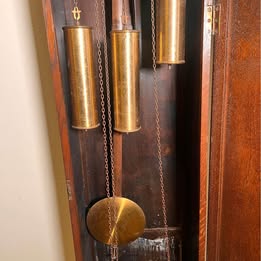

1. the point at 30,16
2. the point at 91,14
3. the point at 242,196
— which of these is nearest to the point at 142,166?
the point at 242,196

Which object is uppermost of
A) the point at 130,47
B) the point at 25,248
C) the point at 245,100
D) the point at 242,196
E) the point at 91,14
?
the point at 91,14

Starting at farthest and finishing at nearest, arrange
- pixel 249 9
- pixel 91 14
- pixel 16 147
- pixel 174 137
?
pixel 16 147, pixel 174 137, pixel 91 14, pixel 249 9

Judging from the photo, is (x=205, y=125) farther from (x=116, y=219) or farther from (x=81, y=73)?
(x=116, y=219)

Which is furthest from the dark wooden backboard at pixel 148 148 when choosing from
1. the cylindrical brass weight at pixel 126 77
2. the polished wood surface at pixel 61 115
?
the cylindrical brass weight at pixel 126 77

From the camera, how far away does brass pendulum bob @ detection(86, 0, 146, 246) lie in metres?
0.80

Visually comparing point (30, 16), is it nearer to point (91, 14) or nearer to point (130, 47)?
point (91, 14)

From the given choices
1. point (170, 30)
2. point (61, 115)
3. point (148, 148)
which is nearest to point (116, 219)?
point (148, 148)

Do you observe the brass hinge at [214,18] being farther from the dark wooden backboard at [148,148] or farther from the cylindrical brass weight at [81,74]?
the cylindrical brass weight at [81,74]

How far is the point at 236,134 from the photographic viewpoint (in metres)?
0.76

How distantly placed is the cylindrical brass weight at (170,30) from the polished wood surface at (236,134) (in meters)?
0.10

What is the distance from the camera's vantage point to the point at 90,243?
1.18 m

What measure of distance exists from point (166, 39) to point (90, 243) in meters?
0.81

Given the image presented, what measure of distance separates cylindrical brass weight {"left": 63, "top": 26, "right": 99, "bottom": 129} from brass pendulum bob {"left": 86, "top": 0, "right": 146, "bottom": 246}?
0.22 feet

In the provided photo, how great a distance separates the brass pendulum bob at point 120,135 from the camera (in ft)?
2.62
